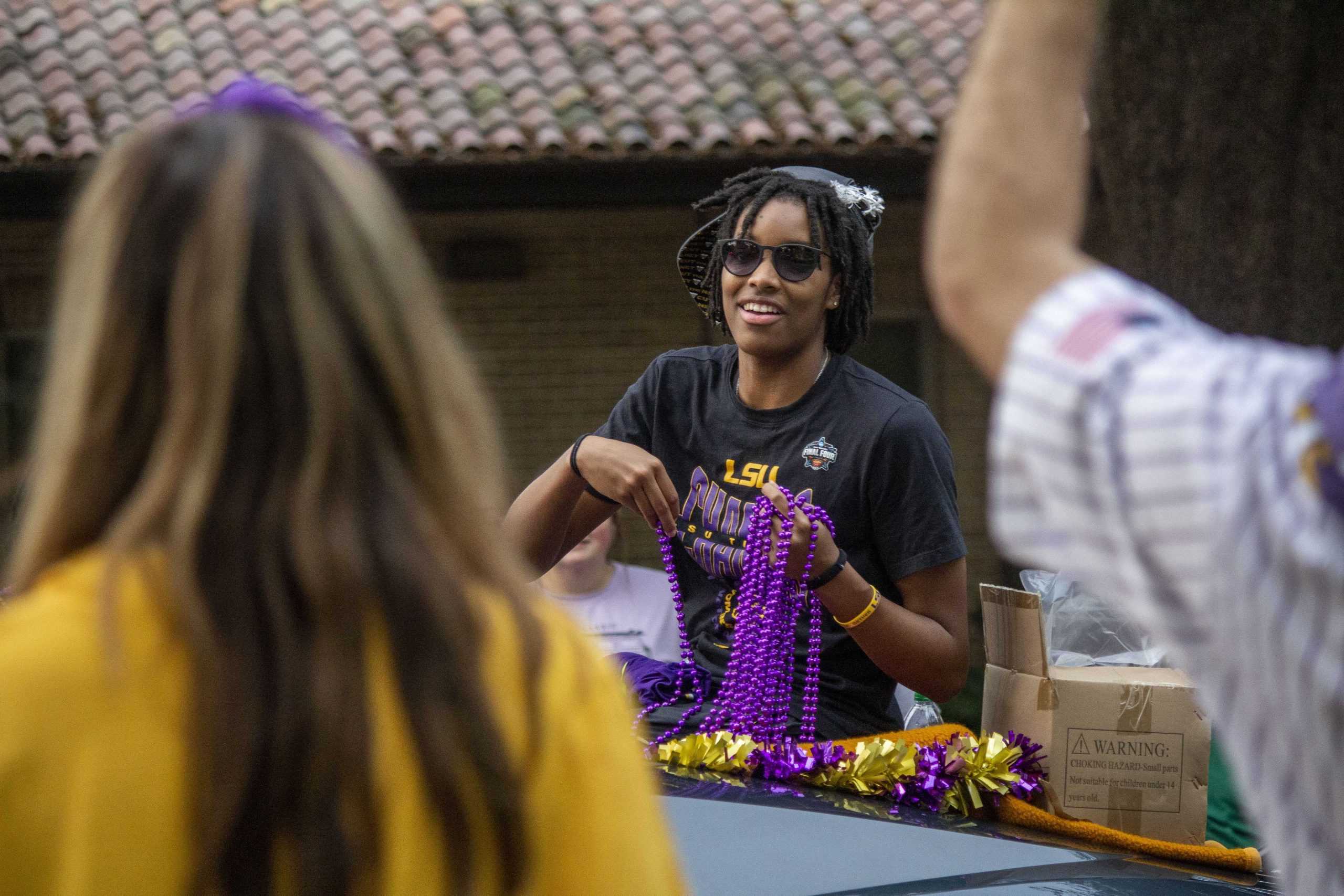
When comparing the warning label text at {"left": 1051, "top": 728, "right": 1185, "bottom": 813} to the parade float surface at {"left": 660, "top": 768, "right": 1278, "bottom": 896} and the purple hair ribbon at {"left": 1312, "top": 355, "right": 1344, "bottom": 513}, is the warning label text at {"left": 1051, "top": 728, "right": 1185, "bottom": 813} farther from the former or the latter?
the purple hair ribbon at {"left": 1312, "top": 355, "right": 1344, "bottom": 513}

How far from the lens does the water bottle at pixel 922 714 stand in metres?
3.25

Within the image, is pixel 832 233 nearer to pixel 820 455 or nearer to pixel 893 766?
pixel 820 455

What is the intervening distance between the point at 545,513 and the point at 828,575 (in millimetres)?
750

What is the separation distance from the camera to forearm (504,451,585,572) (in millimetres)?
3031

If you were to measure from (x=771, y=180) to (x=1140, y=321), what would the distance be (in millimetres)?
2163

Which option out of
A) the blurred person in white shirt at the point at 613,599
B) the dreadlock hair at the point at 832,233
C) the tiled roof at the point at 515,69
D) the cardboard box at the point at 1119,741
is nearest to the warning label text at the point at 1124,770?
the cardboard box at the point at 1119,741

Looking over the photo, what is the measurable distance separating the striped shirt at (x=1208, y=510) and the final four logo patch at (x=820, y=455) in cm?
173

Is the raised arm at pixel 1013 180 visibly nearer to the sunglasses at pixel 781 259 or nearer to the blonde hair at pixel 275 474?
the blonde hair at pixel 275 474

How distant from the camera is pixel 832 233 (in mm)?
3008

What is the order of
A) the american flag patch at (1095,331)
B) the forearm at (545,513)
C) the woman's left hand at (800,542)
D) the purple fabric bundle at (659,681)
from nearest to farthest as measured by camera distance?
1. the american flag patch at (1095,331)
2. the woman's left hand at (800,542)
3. the purple fabric bundle at (659,681)
4. the forearm at (545,513)

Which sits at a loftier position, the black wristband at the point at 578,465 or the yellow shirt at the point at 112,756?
the yellow shirt at the point at 112,756

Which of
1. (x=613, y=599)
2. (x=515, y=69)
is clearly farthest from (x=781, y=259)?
(x=515, y=69)

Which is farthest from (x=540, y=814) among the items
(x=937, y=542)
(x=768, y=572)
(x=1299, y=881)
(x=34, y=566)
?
(x=937, y=542)

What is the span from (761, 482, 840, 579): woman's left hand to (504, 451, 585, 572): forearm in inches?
23.5
